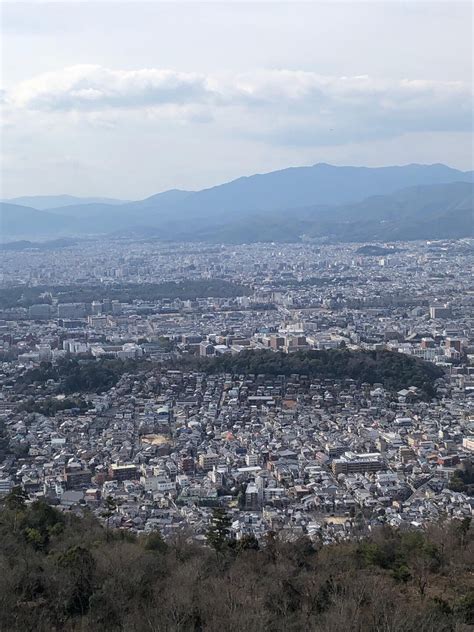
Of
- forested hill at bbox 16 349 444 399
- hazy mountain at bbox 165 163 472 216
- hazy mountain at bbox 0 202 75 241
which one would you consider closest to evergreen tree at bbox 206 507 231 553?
forested hill at bbox 16 349 444 399

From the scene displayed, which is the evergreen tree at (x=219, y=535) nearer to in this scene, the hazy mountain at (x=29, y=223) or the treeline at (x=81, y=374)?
the treeline at (x=81, y=374)

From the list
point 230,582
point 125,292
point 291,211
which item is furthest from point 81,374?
point 291,211

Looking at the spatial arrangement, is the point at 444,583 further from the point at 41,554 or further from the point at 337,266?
the point at 337,266

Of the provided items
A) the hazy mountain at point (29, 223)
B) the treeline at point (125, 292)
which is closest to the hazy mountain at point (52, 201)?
the hazy mountain at point (29, 223)

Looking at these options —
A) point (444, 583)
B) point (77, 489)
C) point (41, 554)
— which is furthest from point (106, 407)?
point (444, 583)

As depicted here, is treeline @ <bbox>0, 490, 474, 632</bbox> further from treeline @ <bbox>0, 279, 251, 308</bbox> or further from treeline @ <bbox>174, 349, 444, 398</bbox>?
treeline @ <bbox>0, 279, 251, 308</bbox>

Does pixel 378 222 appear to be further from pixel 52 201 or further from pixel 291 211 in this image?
pixel 52 201
